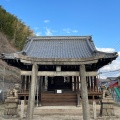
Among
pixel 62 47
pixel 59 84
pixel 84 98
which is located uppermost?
pixel 62 47

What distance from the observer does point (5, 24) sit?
1363 inches

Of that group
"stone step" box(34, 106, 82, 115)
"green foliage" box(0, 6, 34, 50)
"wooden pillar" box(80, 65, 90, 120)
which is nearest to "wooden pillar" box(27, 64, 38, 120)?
"wooden pillar" box(80, 65, 90, 120)

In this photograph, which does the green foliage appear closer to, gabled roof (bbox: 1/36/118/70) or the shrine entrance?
gabled roof (bbox: 1/36/118/70)

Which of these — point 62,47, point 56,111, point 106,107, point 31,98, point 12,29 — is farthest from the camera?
point 12,29

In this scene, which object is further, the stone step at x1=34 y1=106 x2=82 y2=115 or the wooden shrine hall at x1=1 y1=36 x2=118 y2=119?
the stone step at x1=34 y1=106 x2=82 y2=115

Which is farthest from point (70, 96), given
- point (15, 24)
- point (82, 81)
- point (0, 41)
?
point (15, 24)

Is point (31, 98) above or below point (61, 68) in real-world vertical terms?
below

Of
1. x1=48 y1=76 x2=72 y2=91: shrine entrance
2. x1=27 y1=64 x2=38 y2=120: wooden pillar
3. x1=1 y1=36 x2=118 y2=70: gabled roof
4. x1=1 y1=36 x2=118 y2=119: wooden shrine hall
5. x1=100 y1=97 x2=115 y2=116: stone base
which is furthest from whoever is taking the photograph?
x1=48 y1=76 x2=72 y2=91: shrine entrance

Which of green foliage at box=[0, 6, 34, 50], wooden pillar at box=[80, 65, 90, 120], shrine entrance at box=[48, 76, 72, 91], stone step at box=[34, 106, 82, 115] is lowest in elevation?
stone step at box=[34, 106, 82, 115]

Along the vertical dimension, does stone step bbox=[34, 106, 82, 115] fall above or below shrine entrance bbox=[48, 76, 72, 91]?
below

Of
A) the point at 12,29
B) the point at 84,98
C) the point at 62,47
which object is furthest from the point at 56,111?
the point at 12,29

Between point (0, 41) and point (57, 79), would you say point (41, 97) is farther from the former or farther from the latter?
point (0, 41)

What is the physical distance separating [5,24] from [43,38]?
2067 centimetres

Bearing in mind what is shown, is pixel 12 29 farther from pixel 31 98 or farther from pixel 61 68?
pixel 31 98
